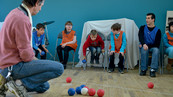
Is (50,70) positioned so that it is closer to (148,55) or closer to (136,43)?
(148,55)

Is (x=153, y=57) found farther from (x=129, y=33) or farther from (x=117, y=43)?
(x=129, y=33)

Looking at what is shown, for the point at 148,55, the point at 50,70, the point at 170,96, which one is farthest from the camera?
the point at 148,55

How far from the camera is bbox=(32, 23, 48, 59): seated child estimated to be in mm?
3722

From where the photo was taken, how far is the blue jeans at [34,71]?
1.40 meters

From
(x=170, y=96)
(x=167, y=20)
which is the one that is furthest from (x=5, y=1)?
(x=170, y=96)

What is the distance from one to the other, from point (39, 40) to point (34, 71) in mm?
2493

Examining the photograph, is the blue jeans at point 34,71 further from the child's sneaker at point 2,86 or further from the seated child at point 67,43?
the seated child at point 67,43

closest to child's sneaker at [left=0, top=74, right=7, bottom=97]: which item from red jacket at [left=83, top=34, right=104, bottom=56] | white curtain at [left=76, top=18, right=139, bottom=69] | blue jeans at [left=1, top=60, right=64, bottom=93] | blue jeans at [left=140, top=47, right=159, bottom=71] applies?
blue jeans at [left=1, top=60, right=64, bottom=93]

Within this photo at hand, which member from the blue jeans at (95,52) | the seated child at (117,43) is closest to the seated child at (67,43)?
the blue jeans at (95,52)

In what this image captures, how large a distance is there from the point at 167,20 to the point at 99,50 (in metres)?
1.92

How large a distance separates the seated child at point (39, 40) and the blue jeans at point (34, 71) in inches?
86.5

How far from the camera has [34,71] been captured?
1449mm

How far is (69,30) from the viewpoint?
4020 millimetres

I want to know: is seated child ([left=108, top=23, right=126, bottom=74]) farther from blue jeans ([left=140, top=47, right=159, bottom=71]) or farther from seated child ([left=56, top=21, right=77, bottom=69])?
seated child ([left=56, top=21, right=77, bottom=69])
